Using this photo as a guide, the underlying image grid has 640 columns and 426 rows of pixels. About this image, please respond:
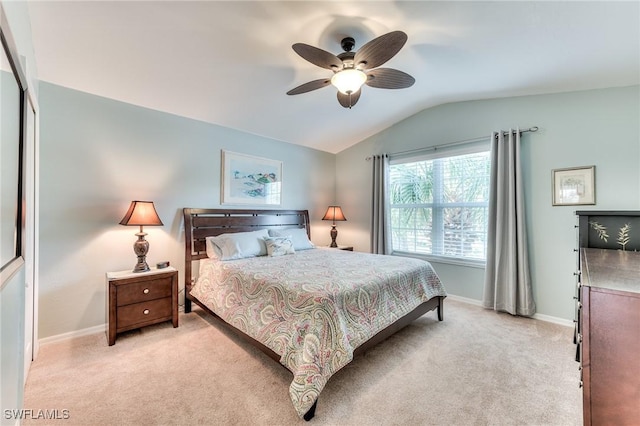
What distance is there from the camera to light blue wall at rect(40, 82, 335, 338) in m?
2.49

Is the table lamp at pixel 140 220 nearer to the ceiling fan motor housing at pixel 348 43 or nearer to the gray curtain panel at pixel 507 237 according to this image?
the ceiling fan motor housing at pixel 348 43

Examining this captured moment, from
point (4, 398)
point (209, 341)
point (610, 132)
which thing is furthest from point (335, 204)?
point (4, 398)

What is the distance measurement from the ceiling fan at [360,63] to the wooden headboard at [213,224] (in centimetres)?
201

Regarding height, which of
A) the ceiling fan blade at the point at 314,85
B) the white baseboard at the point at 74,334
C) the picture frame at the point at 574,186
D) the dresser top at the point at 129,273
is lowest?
the white baseboard at the point at 74,334

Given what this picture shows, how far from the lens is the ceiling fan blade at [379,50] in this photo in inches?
65.5

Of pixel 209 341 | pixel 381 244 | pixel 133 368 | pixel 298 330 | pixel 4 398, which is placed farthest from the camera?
pixel 381 244

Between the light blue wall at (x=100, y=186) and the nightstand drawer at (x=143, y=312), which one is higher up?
the light blue wall at (x=100, y=186)

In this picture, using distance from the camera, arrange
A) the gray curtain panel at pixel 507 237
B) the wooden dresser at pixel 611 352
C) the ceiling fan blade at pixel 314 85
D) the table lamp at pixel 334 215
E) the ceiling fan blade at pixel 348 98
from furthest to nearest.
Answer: the table lamp at pixel 334 215, the gray curtain panel at pixel 507 237, the ceiling fan blade at pixel 348 98, the ceiling fan blade at pixel 314 85, the wooden dresser at pixel 611 352

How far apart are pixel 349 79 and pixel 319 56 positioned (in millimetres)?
285

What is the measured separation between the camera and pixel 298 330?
174 centimetres

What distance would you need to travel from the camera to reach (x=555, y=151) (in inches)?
117

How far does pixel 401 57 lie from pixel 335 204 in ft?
10.1

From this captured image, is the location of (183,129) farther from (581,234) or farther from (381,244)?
(581,234)

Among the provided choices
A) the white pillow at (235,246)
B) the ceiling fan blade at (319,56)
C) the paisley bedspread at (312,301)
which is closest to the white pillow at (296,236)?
the white pillow at (235,246)
